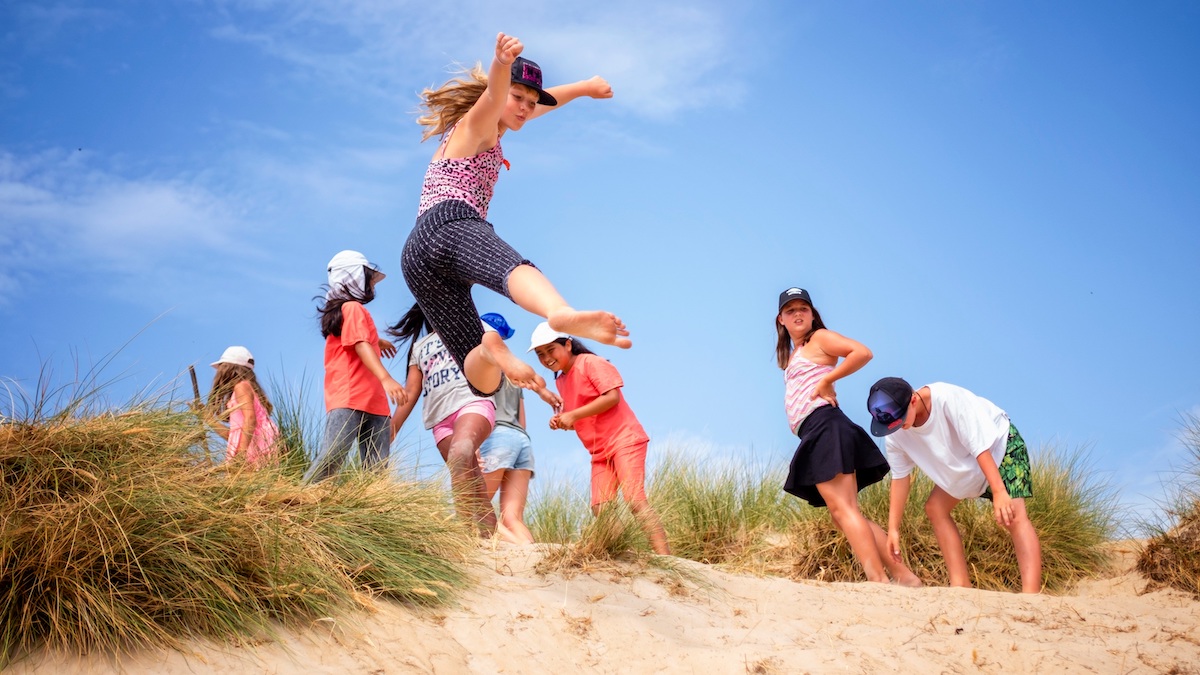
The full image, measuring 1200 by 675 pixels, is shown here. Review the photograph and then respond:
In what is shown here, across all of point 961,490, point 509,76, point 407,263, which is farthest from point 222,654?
point 961,490

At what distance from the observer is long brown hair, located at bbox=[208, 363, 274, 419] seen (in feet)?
19.7

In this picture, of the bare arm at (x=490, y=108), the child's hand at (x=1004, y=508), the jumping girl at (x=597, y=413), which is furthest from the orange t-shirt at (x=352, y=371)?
the child's hand at (x=1004, y=508)

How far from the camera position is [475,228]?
4457 millimetres

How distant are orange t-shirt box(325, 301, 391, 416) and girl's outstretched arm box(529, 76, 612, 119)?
2.53m

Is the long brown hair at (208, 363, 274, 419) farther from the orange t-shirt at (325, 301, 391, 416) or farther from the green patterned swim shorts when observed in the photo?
the green patterned swim shorts

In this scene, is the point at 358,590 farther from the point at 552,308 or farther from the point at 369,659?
the point at 552,308

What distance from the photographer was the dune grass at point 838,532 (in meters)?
8.15

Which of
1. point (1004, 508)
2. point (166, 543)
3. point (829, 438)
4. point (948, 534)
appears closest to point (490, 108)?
point (166, 543)

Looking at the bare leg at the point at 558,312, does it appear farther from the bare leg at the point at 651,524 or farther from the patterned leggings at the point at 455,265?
the bare leg at the point at 651,524

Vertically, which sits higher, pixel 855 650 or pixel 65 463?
pixel 65 463

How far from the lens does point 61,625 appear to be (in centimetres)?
370

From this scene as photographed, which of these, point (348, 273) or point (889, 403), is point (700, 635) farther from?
point (348, 273)

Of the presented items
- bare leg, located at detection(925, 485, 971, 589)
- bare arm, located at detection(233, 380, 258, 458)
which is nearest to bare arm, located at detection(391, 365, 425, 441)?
bare arm, located at detection(233, 380, 258, 458)

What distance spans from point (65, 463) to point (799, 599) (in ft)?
13.3
